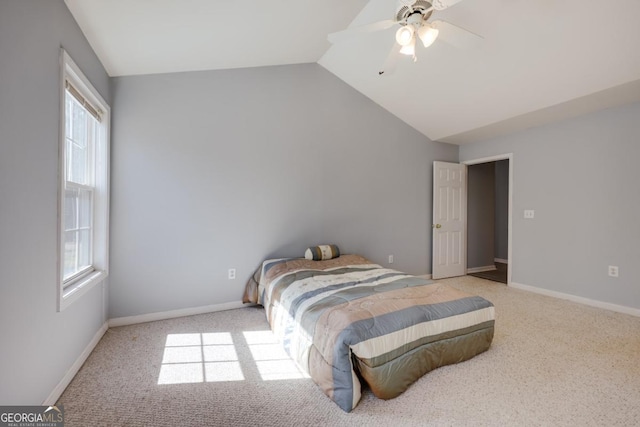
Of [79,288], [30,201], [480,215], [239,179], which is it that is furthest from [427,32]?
[480,215]

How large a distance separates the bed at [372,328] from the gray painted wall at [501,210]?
15.2ft

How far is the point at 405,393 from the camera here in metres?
1.74

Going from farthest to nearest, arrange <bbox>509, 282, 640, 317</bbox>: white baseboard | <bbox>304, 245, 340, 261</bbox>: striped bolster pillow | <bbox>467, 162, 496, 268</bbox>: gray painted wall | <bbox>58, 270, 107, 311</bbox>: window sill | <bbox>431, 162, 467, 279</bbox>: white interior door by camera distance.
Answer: <bbox>467, 162, 496, 268</bbox>: gray painted wall → <bbox>431, 162, 467, 279</bbox>: white interior door → <bbox>304, 245, 340, 261</bbox>: striped bolster pillow → <bbox>509, 282, 640, 317</bbox>: white baseboard → <bbox>58, 270, 107, 311</bbox>: window sill

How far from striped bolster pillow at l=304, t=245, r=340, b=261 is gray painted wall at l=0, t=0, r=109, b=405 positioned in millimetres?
2155

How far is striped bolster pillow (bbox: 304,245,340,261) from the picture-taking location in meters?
3.35

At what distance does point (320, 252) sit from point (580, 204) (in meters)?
3.19

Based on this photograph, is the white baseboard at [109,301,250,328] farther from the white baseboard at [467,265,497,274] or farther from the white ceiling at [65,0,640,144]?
the white baseboard at [467,265,497,274]

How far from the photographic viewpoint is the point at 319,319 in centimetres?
187

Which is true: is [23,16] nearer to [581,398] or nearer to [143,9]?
[143,9]

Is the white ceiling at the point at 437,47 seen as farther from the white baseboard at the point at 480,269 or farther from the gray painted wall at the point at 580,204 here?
the white baseboard at the point at 480,269

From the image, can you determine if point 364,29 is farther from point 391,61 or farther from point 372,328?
point 372,328

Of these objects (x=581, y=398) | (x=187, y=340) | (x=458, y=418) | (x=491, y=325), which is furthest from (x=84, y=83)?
(x=581, y=398)

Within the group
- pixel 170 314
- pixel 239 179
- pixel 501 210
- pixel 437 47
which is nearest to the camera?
pixel 437 47

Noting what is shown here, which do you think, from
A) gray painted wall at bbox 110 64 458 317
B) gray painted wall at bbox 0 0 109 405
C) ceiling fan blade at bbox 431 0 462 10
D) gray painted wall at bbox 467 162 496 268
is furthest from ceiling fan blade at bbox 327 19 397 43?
gray painted wall at bbox 467 162 496 268
